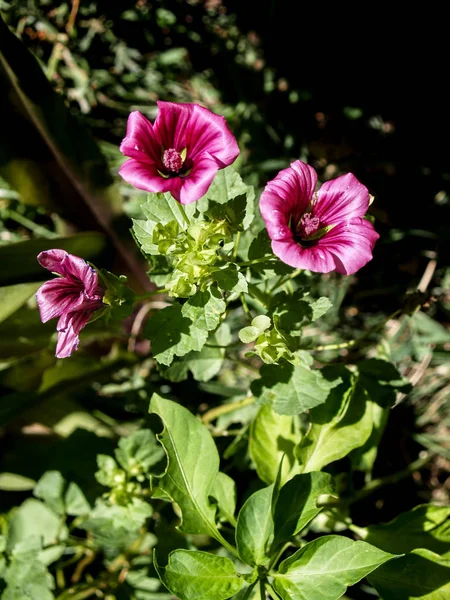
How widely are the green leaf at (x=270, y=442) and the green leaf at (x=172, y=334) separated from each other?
14.0 inches

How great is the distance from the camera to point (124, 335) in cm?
176

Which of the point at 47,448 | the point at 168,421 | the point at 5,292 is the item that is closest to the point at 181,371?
the point at 168,421

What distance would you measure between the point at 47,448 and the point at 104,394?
260 mm

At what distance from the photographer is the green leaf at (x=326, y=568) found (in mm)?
872

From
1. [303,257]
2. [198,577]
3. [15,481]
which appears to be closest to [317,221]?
[303,257]

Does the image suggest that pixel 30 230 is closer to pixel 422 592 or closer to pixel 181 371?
pixel 181 371

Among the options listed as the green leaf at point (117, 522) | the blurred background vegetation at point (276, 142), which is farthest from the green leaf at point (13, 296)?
the green leaf at point (117, 522)

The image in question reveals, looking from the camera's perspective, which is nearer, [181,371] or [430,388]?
[181,371]

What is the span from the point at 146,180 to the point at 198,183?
0.28 ft

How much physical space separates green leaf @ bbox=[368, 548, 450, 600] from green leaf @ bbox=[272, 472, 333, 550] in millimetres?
246

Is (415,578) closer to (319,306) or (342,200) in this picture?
(319,306)

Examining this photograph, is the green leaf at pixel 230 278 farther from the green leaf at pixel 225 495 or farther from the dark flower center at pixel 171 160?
the green leaf at pixel 225 495

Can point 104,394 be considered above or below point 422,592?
below

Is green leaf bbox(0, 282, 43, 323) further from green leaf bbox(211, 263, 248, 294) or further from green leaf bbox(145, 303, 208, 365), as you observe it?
green leaf bbox(211, 263, 248, 294)
